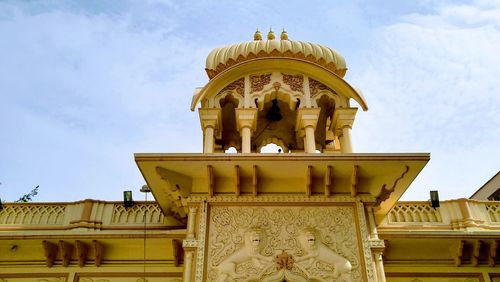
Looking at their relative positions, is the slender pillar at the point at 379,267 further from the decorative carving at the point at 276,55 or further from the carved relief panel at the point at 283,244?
the decorative carving at the point at 276,55

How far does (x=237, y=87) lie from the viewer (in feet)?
29.0

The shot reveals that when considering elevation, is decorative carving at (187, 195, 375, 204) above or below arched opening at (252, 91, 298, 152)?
below

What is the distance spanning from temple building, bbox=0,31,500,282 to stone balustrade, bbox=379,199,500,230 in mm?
25

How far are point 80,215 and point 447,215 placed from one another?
7637 mm

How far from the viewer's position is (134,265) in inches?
336

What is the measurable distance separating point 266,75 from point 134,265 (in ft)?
14.8

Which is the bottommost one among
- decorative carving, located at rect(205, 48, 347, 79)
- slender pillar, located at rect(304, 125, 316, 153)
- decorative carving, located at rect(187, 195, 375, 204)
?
decorative carving, located at rect(187, 195, 375, 204)

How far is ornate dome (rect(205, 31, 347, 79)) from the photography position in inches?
358

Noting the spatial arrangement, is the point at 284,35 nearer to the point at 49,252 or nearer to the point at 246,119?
the point at 246,119

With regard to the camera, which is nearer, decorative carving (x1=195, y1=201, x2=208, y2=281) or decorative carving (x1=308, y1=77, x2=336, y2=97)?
decorative carving (x1=195, y1=201, x2=208, y2=281)

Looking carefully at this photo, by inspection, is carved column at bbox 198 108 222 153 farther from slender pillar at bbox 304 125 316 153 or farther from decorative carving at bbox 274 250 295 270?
decorative carving at bbox 274 250 295 270

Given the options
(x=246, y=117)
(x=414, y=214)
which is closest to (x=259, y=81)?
(x=246, y=117)

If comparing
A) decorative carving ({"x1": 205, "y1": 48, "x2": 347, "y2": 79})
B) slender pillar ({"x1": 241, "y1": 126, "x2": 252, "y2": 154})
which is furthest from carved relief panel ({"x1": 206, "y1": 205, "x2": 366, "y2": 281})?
decorative carving ({"x1": 205, "y1": 48, "x2": 347, "y2": 79})

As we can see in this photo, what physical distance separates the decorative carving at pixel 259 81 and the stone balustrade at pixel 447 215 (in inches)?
140
